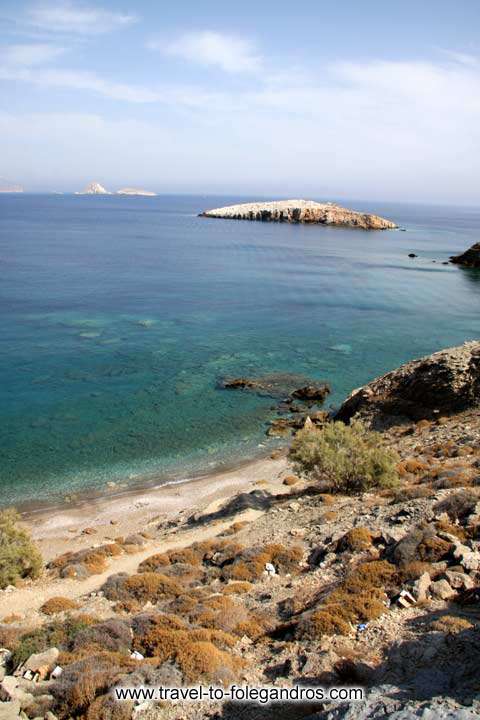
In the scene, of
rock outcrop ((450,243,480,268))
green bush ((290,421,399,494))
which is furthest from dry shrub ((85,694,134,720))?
rock outcrop ((450,243,480,268))

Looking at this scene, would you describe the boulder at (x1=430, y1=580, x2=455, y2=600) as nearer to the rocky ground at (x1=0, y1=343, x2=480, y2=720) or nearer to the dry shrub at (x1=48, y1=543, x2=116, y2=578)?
the rocky ground at (x1=0, y1=343, x2=480, y2=720)

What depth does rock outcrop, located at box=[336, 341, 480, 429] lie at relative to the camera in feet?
116

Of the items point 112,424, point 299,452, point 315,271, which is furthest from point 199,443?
point 315,271

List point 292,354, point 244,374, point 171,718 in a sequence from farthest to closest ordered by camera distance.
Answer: point 292,354 < point 244,374 < point 171,718

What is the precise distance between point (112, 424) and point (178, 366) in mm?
12503

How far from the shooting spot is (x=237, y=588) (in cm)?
1700

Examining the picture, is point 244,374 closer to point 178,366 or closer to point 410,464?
point 178,366

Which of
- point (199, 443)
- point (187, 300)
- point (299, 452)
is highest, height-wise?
point (187, 300)

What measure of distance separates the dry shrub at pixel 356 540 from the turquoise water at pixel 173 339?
642 inches

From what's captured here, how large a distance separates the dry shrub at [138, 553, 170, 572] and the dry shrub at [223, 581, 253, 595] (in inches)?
154

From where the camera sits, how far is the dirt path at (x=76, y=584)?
A: 58.7ft

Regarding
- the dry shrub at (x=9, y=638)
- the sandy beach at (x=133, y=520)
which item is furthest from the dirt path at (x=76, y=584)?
the dry shrub at (x=9, y=638)

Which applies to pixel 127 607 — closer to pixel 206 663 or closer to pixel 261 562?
pixel 261 562

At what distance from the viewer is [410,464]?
27.7 m
